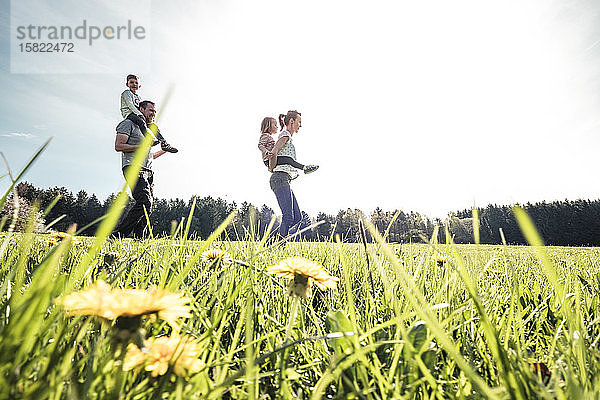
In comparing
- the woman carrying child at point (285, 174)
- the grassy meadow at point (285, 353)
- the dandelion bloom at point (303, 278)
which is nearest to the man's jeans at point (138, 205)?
the woman carrying child at point (285, 174)

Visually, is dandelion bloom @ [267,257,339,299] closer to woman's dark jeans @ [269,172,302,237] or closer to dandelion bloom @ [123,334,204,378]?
dandelion bloom @ [123,334,204,378]

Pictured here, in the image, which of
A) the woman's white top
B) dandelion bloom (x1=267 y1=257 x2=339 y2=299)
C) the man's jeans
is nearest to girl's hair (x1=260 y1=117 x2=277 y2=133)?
the woman's white top

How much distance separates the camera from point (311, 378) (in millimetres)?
577

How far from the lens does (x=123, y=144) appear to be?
387 centimetres

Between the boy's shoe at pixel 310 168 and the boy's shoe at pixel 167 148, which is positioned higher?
the boy's shoe at pixel 167 148

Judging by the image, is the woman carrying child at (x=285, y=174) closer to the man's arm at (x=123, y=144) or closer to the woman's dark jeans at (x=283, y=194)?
the woman's dark jeans at (x=283, y=194)

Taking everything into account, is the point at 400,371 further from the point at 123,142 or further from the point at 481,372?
the point at 123,142

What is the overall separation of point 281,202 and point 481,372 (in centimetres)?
430

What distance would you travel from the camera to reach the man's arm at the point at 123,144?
3.85 m

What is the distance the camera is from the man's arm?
3.85 meters

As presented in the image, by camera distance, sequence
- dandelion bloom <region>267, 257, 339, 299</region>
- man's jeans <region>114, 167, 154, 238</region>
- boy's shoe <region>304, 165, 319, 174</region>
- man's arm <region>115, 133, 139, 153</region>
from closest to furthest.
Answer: dandelion bloom <region>267, 257, 339, 299</region> < man's jeans <region>114, 167, 154, 238</region> < man's arm <region>115, 133, 139, 153</region> < boy's shoe <region>304, 165, 319, 174</region>

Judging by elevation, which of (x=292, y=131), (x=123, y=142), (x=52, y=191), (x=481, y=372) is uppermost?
(x=52, y=191)

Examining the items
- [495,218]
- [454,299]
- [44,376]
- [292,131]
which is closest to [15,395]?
[44,376]

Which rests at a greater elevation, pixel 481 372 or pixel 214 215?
pixel 214 215
